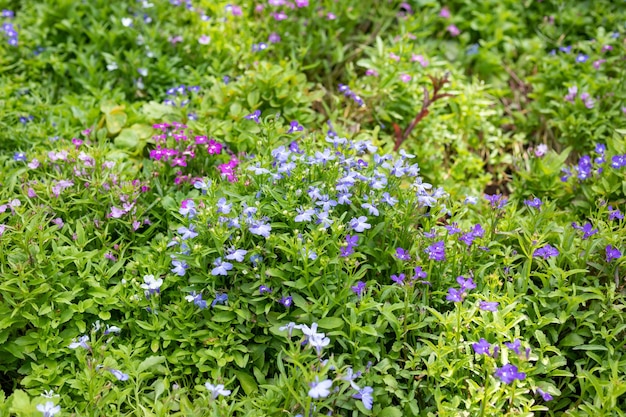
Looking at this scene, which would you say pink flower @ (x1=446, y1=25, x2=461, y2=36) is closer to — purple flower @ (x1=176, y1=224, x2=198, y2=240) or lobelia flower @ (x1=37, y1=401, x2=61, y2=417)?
purple flower @ (x1=176, y1=224, x2=198, y2=240)

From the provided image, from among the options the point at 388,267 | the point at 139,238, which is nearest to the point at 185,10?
the point at 139,238

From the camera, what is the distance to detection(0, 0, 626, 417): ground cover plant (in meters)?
2.47

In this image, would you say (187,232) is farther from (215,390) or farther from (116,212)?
(215,390)

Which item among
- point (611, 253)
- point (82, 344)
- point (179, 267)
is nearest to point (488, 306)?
point (611, 253)

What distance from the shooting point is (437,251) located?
2.72 m

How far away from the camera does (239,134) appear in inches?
140

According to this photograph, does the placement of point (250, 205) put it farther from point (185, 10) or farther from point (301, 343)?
point (185, 10)

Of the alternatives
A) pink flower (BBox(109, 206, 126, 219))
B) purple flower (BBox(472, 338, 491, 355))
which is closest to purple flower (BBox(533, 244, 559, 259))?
purple flower (BBox(472, 338, 491, 355))

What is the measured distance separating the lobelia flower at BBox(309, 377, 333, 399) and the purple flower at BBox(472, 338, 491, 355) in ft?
1.90

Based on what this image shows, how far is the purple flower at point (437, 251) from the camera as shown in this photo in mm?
2691

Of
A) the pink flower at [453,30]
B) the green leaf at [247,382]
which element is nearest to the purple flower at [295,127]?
the green leaf at [247,382]

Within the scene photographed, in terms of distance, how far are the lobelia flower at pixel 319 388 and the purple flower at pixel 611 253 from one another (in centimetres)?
140

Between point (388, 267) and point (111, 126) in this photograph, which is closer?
point (388, 267)

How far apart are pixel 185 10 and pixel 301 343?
2.95 m
